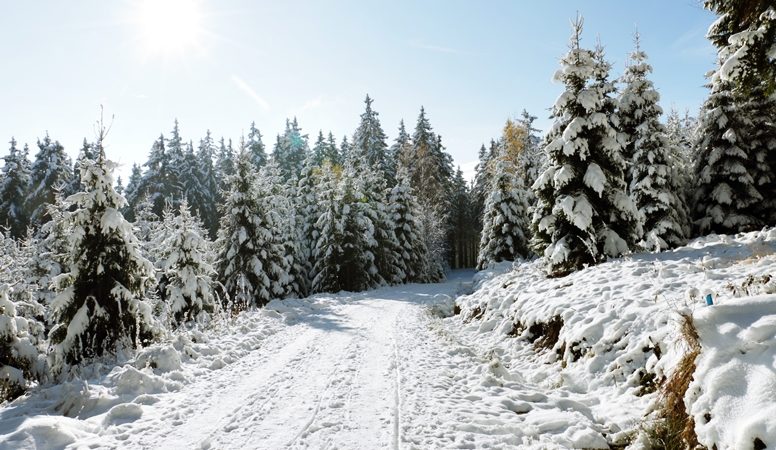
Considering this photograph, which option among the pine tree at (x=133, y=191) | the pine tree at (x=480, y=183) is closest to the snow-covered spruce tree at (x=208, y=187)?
the pine tree at (x=133, y=191)

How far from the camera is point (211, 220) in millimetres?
60219

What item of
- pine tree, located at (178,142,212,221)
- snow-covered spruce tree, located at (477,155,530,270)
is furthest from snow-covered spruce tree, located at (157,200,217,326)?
pine tree, located at (178,142,212,221)

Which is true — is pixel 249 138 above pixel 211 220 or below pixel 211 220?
above

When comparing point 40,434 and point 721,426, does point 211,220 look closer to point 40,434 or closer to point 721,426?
point 40,434

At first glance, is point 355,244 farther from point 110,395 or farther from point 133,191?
point 133,191

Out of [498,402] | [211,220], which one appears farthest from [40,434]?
[211,220]

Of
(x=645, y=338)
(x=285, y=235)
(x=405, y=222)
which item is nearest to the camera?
(x=645, y=338)

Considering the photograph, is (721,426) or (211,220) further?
(211,220)

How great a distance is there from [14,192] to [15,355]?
51112 mm

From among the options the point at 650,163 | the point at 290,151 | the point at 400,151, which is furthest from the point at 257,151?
the point at 650,163

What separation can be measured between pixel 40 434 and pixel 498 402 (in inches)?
253

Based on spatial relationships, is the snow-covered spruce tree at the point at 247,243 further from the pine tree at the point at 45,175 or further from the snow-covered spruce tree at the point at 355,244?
the pine tree at the point at 45,175

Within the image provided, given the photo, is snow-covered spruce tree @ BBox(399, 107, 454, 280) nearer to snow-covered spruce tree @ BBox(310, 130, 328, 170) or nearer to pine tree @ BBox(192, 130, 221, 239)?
snow-covered spruce tree @ BBox(310, 130, 328, 170)

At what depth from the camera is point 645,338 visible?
265 inches
